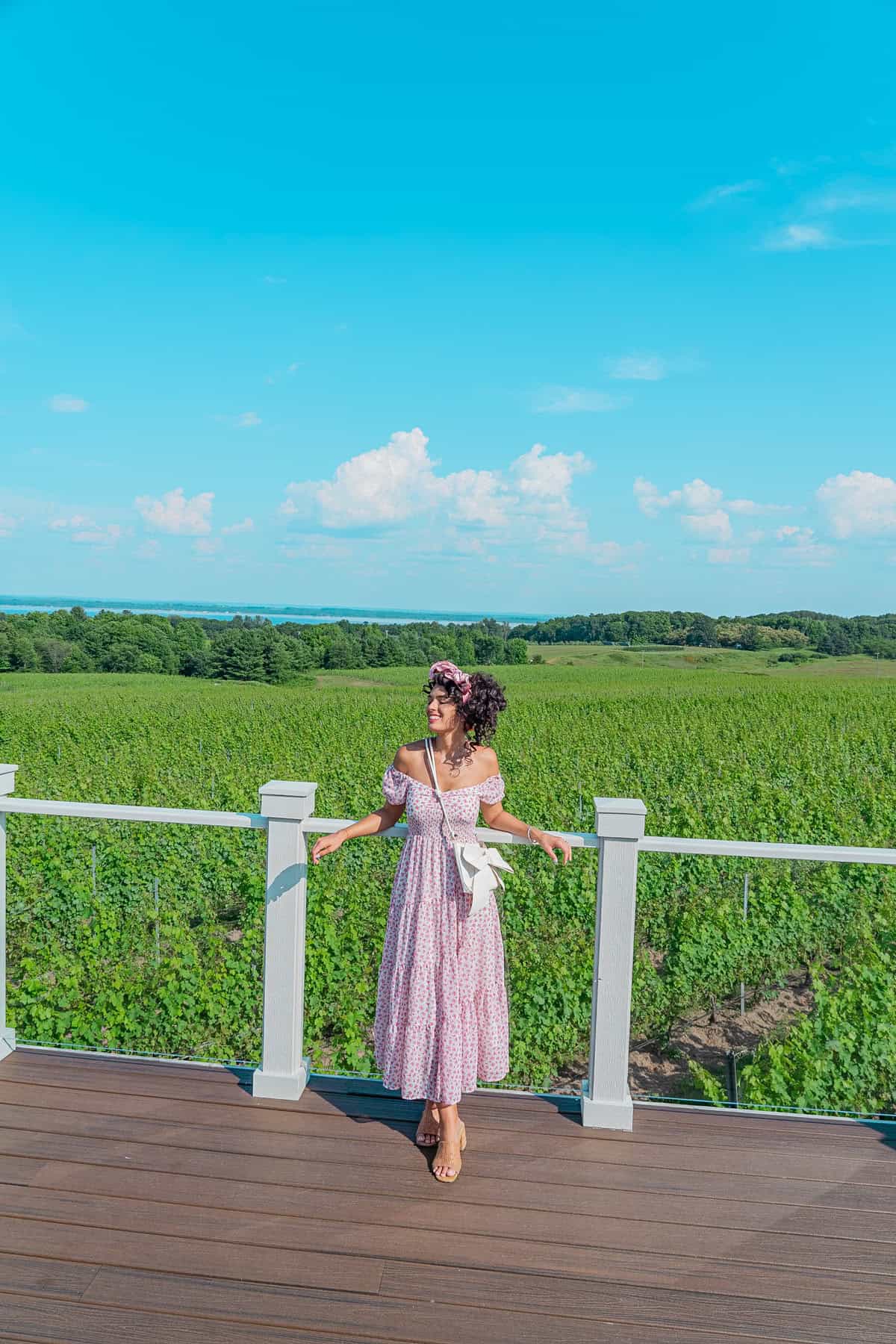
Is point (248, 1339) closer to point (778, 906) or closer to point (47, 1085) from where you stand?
point (47, 1085)

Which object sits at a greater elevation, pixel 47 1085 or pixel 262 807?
pixel 262 807

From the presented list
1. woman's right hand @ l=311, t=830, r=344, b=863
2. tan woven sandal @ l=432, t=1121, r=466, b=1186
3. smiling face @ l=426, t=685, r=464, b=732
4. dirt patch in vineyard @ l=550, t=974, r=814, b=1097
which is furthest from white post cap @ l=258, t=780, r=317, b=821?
dirt patch in vineyard @ l=550, t=974, r=814, b=1097

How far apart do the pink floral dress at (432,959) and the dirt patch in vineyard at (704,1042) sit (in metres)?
2.30

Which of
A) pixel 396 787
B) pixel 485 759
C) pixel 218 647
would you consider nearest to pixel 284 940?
pixel 396 787

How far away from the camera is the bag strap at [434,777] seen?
2.65 meters

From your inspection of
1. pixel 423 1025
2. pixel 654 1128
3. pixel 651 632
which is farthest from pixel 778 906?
pixel 651 632

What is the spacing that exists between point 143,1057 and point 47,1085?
334 mm

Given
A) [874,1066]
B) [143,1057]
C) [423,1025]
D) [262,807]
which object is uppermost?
[262,807]

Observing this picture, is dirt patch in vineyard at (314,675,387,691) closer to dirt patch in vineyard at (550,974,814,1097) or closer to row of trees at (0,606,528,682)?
row of trees at (0,606,528,682)

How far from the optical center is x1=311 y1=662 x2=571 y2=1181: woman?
262 centimetres

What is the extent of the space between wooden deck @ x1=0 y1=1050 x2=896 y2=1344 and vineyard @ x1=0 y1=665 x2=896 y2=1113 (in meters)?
1.36

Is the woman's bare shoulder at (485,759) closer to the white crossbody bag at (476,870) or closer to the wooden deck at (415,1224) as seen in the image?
the white crossbody bag at (476,870)

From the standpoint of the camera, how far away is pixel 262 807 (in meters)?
2.95

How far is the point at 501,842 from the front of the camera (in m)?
2.84
